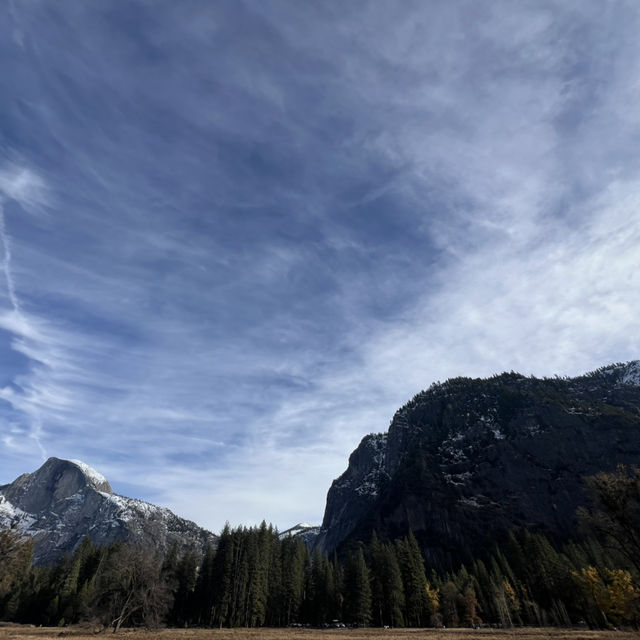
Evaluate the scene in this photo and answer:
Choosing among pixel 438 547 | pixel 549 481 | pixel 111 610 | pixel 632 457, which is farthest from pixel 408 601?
pixel 632 457

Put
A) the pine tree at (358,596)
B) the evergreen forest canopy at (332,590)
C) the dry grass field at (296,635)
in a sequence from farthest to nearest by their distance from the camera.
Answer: the evergreen forest canopy at (332,590)
the pine tree at (358,596)
the dry grass field at (296,635)

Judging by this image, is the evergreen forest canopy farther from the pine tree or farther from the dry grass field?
the dry grass field

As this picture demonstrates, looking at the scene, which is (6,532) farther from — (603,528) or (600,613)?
(600,613)

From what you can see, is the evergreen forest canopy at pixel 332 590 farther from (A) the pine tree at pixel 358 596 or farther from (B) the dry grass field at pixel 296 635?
(B) the dry grass field at pixel 296 635

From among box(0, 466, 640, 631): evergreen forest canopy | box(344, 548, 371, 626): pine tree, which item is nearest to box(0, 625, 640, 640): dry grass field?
box(0, 466, 640, 631): evergreen forest canopy

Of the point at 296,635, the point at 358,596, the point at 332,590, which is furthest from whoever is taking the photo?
the point at 332,590

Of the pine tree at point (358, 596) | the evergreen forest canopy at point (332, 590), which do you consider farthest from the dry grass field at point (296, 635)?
the pine tree at point (358, 596)

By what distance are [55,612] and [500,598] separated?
8991cm

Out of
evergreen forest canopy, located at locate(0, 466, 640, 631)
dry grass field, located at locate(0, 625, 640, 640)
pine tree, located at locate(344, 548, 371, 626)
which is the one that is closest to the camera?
dry grass field, located at locate(0, 625, 640, 640)

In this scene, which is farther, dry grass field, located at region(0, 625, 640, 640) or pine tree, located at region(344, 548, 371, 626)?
pine tree, located at region(344, 548, 371, 626)

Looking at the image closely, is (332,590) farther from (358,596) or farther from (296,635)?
(296,635)

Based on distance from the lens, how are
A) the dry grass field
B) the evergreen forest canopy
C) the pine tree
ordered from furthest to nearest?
the evergreen forest canopy
the pine tree
the dry grass field

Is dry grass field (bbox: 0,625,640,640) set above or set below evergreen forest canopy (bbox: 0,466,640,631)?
below

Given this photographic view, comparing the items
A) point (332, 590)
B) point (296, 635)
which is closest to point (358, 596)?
point (332, 590)
